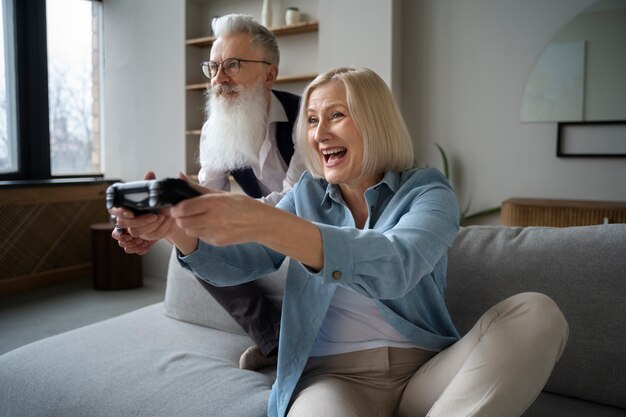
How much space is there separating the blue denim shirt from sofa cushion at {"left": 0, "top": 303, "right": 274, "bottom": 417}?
228mm

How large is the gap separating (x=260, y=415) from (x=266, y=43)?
1508 millimetres

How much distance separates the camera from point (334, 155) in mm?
1285

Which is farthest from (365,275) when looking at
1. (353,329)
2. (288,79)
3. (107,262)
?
(107,262)

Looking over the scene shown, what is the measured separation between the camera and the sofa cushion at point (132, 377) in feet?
4.40

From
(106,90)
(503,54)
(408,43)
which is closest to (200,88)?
(106,90)

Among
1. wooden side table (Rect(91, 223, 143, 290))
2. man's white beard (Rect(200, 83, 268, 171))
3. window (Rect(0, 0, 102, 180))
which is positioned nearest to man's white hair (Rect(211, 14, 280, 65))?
man's white beard (Rect(200, 83, 268, 171))

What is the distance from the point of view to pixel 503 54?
360cm

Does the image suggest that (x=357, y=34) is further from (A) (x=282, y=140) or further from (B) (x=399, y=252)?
(B) (x=399, y=252)

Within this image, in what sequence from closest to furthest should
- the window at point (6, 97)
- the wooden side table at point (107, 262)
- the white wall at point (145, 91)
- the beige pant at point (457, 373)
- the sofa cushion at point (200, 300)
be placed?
the beige pant at point (457, 373) < the sofa cushion at point (200, 300) < the wooden side table at point (107, 262) < the window at point (6, 97) < the white wall at point (145, 91)

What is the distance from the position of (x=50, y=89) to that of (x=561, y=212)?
13.8 ft

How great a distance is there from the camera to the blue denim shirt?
0.96m

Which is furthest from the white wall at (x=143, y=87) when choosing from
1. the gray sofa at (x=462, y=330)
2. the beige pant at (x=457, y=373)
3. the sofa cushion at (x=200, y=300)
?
the beige pant at (x=457, y=373)

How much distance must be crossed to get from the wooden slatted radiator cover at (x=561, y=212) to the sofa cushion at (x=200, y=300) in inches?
75.3

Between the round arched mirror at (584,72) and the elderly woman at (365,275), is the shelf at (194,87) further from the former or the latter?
the elderly woman at (365,275)
